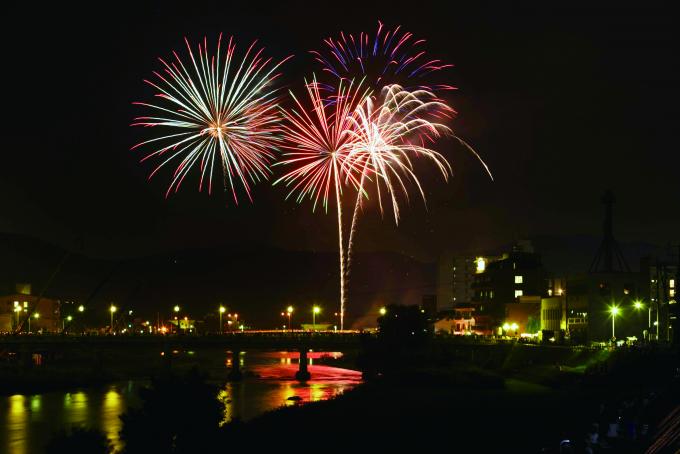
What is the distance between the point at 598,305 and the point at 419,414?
146 ft

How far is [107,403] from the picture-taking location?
77562 mm

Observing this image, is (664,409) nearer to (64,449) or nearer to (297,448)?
(297,448)

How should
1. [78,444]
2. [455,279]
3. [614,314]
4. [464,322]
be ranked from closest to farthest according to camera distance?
[78,444], [614,314], [464,322], [455,279]

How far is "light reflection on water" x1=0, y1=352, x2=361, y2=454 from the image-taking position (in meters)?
59.3

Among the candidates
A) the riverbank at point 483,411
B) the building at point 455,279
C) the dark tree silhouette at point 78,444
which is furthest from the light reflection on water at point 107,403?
the building at point 455,279

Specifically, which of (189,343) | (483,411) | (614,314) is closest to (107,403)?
(189,343)

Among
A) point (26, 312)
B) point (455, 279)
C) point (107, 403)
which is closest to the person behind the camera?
Result: point (107, 403)

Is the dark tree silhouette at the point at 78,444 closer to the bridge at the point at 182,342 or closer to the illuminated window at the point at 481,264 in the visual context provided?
the bridge at the point at 182,342

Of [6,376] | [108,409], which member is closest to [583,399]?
[108,409]

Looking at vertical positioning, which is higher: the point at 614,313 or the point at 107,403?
the point at 614,313

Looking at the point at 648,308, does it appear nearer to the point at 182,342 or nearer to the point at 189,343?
the point at 189,343

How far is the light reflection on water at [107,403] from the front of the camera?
5931 centimetres

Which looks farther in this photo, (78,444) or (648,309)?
(648,309)

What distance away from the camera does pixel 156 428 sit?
40469 mm
